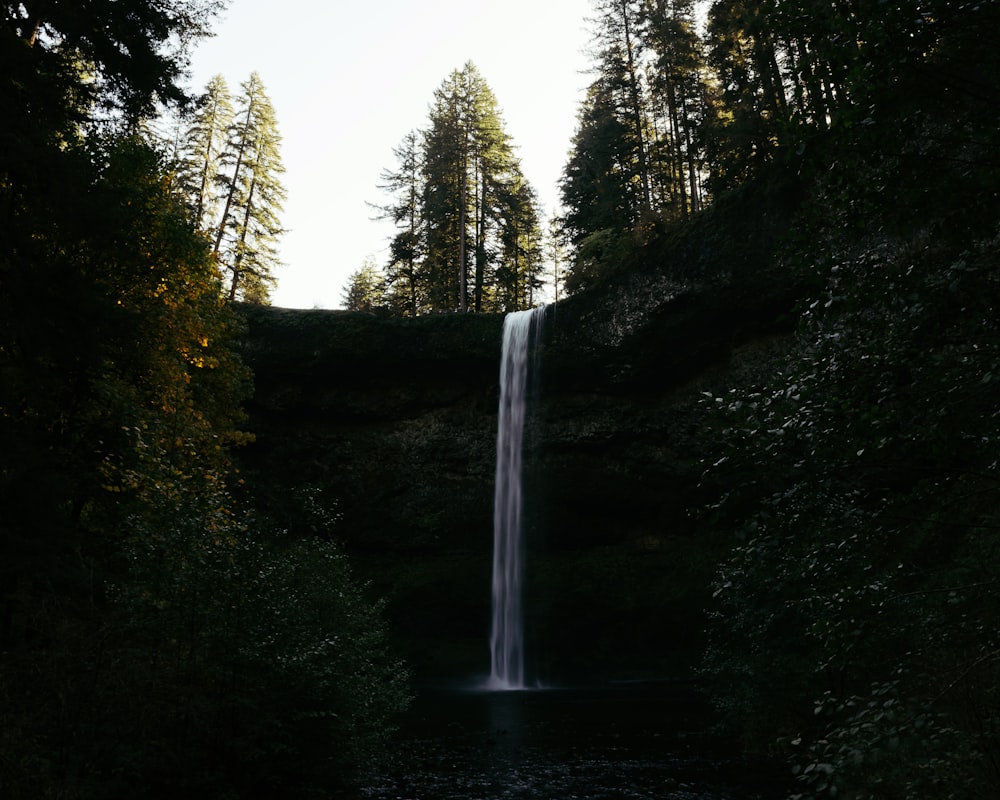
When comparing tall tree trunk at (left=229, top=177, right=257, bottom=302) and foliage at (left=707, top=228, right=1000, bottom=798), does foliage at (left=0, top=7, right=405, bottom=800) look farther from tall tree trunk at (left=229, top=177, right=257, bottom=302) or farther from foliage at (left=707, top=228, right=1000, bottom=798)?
tall tree trunk at (left=229, top=177, right=257, bottom=302)

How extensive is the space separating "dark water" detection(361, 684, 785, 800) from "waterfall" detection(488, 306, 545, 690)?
692cm

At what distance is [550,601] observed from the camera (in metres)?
26.3

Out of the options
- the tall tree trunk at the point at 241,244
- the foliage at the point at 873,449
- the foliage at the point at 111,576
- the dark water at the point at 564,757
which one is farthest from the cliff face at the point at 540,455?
the foliage at the point at 873,449

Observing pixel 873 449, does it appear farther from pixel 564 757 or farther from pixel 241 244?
pixel 241 244

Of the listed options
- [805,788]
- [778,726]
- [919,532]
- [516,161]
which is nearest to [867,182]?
[805,788]

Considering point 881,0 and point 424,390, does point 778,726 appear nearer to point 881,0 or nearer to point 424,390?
point 881,0

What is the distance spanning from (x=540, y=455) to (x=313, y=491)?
14.6m

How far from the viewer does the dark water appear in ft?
31.2

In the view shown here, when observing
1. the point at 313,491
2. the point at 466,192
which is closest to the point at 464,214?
the point at 466,192

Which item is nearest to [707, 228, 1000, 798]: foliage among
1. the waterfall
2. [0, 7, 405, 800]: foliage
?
[0, 7, 405, 800]: foliage

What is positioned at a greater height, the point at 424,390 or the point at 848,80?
the point at 424,390

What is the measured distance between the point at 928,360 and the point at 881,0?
6.05 feet

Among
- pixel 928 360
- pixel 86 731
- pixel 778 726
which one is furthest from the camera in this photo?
pixel 778 726

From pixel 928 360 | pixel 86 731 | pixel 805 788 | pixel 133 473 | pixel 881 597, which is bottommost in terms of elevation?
pixel 805 788
